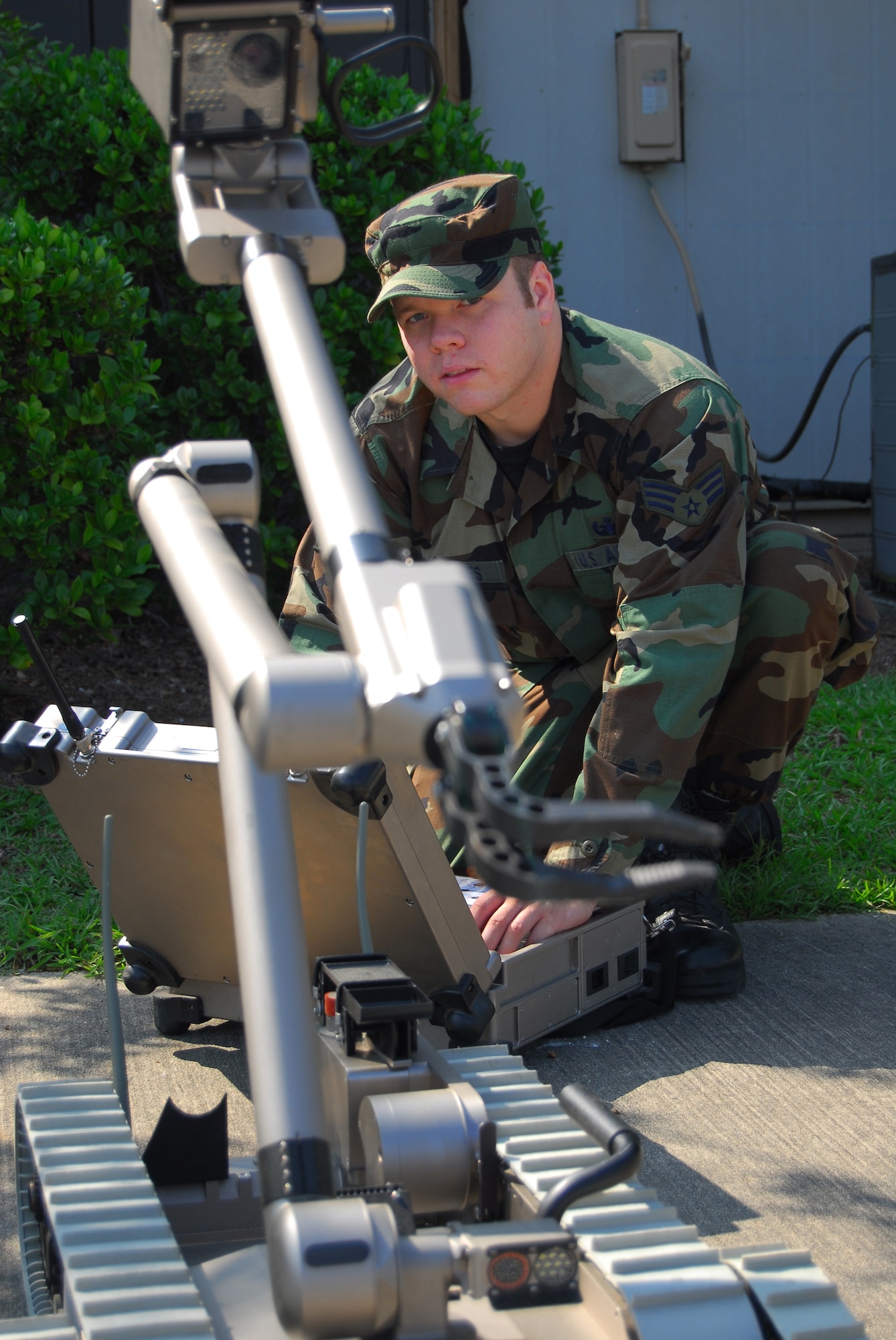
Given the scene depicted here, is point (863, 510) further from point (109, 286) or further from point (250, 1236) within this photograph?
point (250, 1236)

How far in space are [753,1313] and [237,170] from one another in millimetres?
966

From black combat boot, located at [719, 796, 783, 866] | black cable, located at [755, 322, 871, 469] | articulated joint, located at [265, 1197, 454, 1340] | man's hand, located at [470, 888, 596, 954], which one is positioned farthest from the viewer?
black cable, located at [755, 322, 871, 469]

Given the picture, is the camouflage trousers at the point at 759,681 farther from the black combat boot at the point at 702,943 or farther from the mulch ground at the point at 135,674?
the mulch ground at the point at 135,674

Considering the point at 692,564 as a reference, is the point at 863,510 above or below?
below

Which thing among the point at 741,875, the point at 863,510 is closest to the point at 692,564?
the point at 741,875

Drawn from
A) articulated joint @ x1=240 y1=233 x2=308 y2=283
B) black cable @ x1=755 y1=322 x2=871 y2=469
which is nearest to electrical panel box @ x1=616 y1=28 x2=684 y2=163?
black cable @ x1=755 y1=322 x2=871 y2=469

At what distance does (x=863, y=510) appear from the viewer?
6.77 metres

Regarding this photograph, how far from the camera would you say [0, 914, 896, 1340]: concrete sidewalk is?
176 cm

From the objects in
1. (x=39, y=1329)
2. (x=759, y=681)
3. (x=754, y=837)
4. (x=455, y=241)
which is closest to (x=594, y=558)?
(x=759, y=681)

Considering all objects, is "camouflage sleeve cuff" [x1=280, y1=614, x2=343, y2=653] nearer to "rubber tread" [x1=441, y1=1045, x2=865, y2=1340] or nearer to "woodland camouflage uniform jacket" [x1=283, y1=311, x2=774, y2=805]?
"woodland camouflage uniform jacket" [x1=283, y1=311, x2=774, y2=805]

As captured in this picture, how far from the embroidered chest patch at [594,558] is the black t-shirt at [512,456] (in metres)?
0.18

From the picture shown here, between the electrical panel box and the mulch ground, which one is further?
the electrical panel box

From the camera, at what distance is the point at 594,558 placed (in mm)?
2758

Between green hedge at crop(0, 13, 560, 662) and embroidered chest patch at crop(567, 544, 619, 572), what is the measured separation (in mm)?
1457
